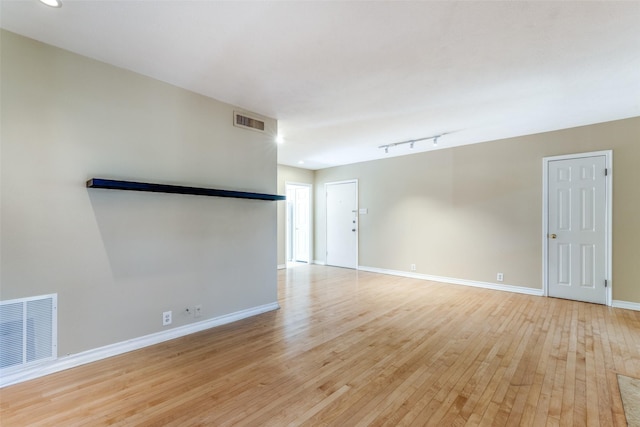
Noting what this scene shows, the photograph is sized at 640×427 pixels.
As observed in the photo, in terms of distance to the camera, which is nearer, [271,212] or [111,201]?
[111,201]

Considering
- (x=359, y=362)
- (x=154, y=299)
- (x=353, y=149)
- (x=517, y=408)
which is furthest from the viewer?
(x=353, y=149)

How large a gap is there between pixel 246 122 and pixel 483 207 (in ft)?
13.6

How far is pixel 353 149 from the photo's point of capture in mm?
5523

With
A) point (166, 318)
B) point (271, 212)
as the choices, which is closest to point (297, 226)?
point (271, 212)

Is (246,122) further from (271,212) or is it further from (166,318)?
(166,318)

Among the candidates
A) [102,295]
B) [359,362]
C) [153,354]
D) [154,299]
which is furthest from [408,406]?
[102,295]

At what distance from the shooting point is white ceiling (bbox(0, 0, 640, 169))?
1.87 m

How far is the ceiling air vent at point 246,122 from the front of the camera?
136 inches

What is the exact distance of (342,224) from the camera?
7066 millimetres

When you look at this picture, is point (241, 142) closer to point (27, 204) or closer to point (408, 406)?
point (27, 204)

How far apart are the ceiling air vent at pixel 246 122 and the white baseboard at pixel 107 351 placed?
2276 mm

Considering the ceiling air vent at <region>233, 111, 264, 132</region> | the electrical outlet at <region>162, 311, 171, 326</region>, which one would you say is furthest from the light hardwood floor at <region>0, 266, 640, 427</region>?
the ceiling air vent at <region>233, 111, 264, 132</region>

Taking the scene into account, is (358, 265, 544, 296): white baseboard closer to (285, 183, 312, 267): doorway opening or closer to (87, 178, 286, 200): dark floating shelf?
(285, 183, 312, 267): doorway opening

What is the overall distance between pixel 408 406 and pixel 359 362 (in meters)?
0.61
